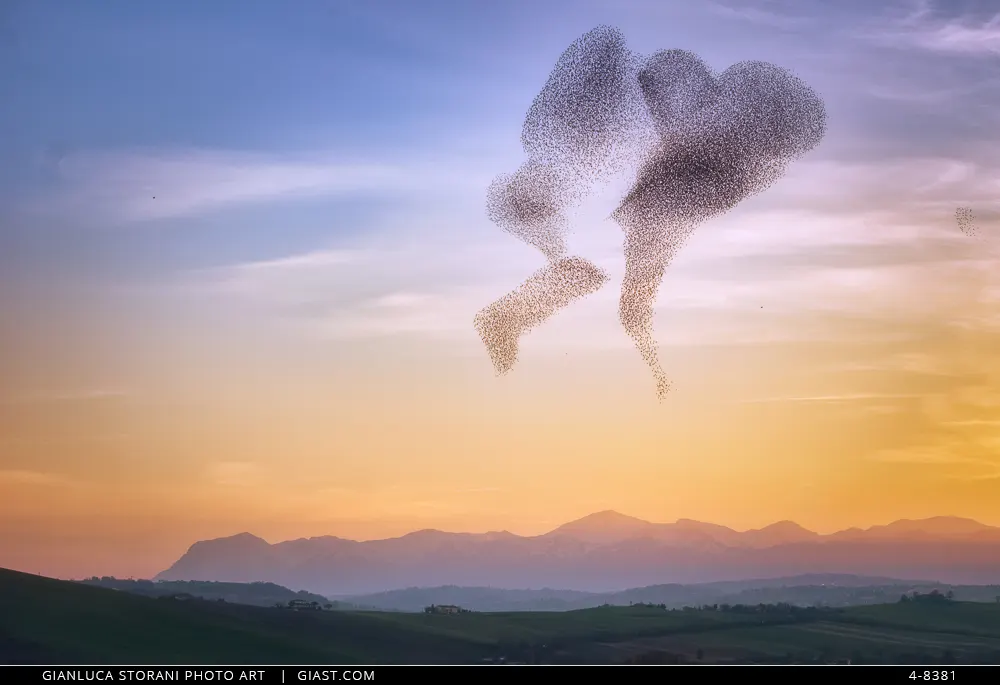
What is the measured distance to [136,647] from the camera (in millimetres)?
163500

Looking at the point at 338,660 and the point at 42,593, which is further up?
the point at 42,593
